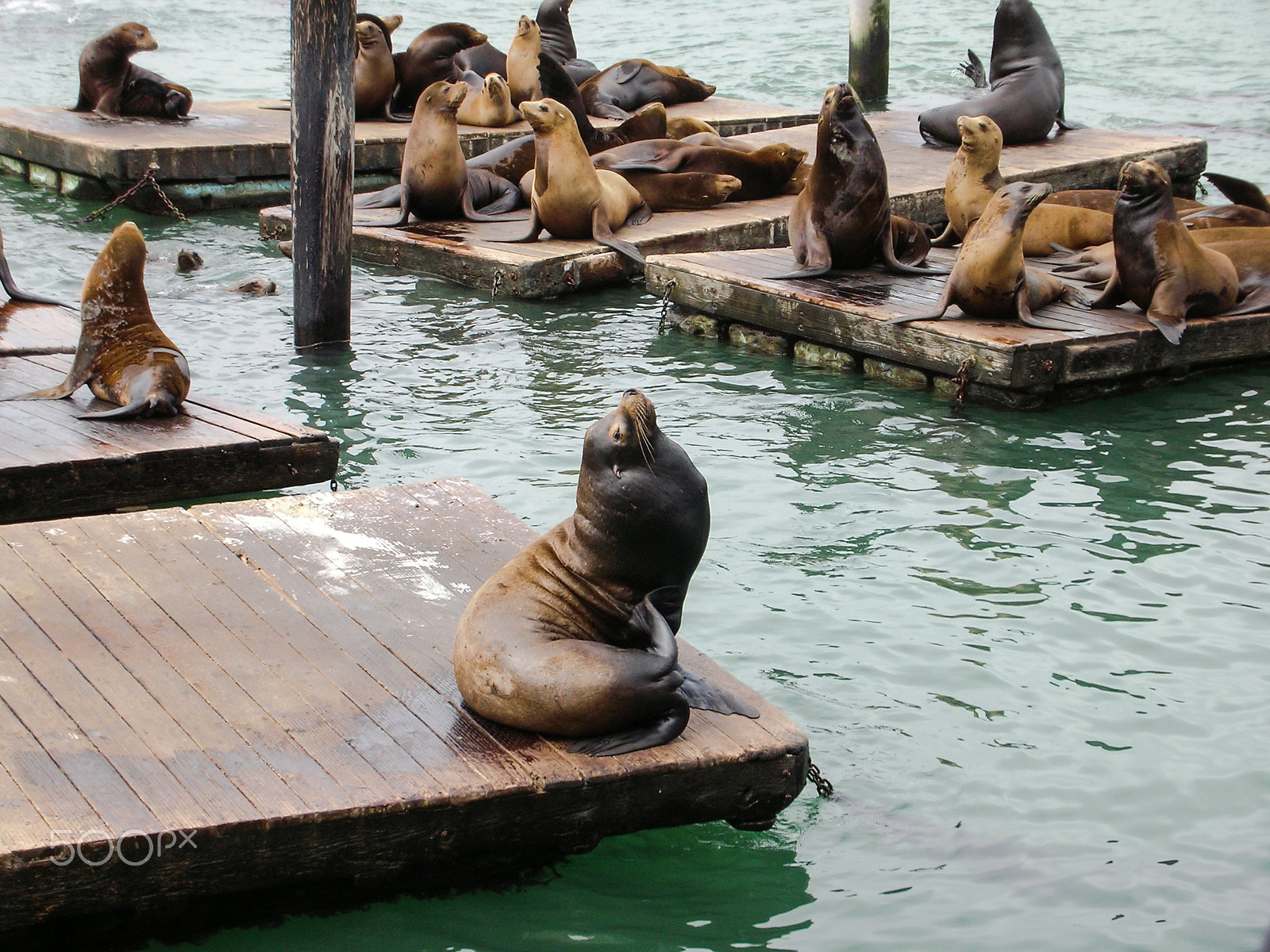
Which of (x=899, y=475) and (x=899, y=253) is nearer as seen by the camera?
(x=899, y=475)

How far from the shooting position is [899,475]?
20.0 ft

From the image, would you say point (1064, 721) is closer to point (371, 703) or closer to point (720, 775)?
point (720, 775)

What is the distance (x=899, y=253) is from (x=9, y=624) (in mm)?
6124

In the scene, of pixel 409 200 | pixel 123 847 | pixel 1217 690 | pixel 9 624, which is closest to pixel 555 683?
pixel 123 847

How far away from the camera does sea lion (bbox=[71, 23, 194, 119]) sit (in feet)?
40.0

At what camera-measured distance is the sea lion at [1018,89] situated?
11914 millimetres

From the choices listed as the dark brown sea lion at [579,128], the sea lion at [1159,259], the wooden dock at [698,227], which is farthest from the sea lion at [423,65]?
the sea lion at [1159,259]

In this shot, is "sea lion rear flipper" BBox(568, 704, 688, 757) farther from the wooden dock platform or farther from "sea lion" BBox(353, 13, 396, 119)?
"sea lion" BBox(353, 13, 396, 119)

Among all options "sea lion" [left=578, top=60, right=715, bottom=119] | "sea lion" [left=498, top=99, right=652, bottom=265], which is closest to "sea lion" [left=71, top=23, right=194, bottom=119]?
"sea lion" [left=578, top=60, right=715, bottom=119]

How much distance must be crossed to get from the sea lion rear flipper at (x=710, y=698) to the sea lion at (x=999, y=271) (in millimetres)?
4050

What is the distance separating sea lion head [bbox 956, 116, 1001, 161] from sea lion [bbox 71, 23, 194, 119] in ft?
22.7

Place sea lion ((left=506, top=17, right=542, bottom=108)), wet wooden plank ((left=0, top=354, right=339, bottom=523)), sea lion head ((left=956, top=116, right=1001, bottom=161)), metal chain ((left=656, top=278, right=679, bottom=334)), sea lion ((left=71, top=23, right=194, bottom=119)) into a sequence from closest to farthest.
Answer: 1. wet wooden plank ((left=0, top=354, right=339, bottom=523))
2. metal chain ((left=656, top=278, right=679, bottom=334))
3. sea lion head ((left=956, top=116, right=1001, bottom=161))
4. sea lion ((left=71, top=23, right=194, bottom=119))
5. sea lion ((left=506, top=17, right=542, bottom=108))

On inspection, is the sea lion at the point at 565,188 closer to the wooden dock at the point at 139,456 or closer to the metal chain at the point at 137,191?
the metal chain at the point at 137,191

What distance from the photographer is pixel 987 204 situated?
8.59m
